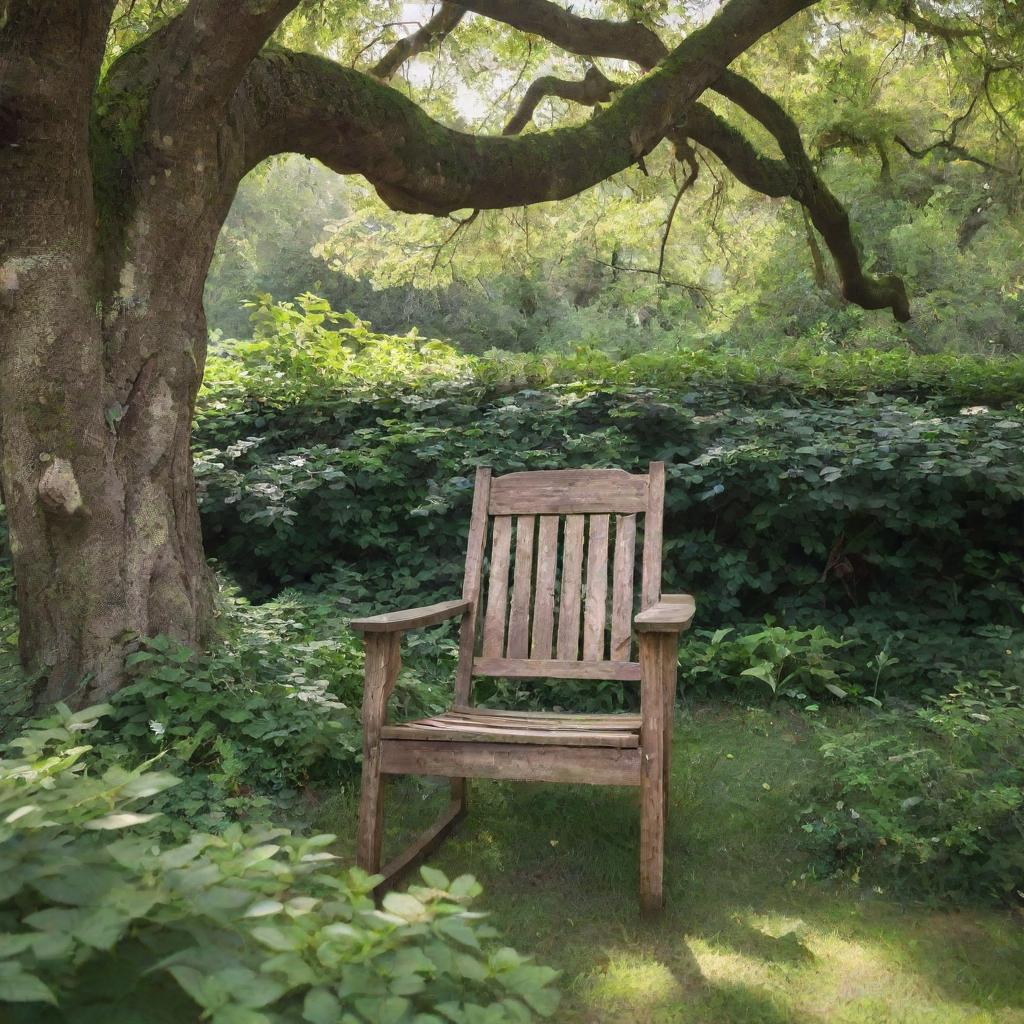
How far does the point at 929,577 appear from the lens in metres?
5.03

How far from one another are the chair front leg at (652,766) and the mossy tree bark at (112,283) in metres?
1.90

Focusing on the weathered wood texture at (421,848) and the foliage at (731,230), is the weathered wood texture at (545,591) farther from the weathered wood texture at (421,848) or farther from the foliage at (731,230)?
the foliage at (731,230)

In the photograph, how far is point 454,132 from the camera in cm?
488

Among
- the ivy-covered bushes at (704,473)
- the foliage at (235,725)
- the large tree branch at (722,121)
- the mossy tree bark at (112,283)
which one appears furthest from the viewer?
the large tree branch at (722,121)

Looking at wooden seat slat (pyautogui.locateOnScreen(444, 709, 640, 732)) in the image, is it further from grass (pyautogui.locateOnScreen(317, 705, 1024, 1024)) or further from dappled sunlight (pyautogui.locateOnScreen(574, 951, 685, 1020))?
dappled sunlight (pyautogui.locateOnScreen(574, 951, 685, 1020))

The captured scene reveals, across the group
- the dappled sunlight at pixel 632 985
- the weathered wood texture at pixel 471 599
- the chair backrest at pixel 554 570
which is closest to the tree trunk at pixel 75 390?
the weathered wood texture at pixel 471 599

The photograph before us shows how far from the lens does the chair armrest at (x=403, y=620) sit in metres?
2.69

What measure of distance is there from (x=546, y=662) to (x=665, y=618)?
0.85 metres

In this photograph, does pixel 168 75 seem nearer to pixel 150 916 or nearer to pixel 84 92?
pixel 84 92

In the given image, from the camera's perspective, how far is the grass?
7.21 ft

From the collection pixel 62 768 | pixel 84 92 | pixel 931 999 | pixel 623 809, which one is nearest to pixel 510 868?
pixel 623 809

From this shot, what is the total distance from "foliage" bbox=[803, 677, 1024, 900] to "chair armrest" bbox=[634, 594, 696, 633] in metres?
0.79

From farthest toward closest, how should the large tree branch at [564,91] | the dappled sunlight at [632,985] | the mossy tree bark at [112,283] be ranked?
1. the large tree branch at [564,91]
2. the mossy tree bark at [112,283]
3. the dappled sunlight at [632,985]

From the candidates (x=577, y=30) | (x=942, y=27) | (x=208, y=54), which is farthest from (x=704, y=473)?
(x=942, y=27)
